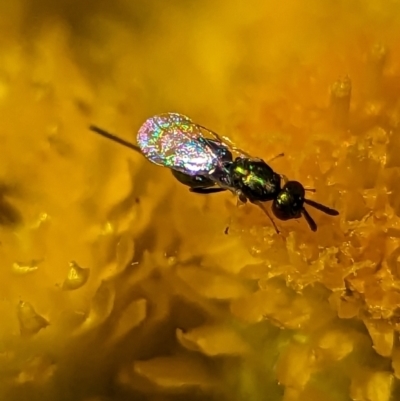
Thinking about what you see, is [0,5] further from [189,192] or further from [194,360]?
[194,360]

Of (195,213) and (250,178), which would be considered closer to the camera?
(250,178)

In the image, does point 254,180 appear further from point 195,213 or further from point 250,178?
point 195,213

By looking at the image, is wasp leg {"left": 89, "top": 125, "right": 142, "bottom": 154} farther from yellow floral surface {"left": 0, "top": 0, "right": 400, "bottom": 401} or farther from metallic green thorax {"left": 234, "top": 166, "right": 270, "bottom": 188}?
metallic green thorax {"left": 234, "top": 166, "right": 270, "bottom": 188}

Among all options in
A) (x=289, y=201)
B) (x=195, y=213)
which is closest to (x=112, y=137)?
(x=195, y=213)

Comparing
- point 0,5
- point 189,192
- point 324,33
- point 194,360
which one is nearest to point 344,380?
point 194,360

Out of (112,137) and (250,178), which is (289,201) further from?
(112,137)

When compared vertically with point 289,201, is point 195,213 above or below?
below
